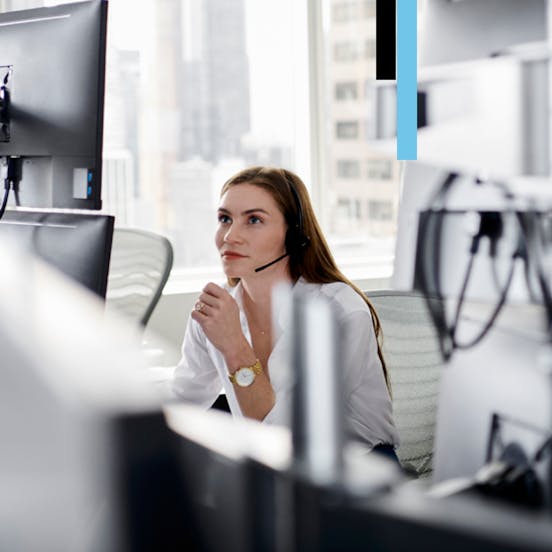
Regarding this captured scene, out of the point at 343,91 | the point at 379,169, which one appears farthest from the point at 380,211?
the point at 343,91

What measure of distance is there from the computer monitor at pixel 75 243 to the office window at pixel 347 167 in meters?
2.96

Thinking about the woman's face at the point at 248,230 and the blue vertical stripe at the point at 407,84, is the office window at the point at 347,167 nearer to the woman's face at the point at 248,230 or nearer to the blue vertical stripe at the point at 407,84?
the woman's face at the point at 248,230

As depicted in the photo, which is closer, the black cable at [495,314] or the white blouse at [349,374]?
the black cable at [495,314]

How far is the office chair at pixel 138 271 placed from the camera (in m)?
2.80

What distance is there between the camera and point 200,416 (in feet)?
1.72

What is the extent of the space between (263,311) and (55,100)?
0.98 m

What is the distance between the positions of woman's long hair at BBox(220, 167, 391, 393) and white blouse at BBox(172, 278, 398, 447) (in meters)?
0.03

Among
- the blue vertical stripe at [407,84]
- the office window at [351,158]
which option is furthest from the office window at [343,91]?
the blue vertical stripe at [407,84]

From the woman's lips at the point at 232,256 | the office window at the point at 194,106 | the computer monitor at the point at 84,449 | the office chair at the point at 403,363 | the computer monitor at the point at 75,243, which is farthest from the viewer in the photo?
the office window at the point at 194,106

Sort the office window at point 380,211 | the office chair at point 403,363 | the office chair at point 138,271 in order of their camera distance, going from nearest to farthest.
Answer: the office chair at point 403,363 → the office chair at point 138,271 → the office window at point 380,211

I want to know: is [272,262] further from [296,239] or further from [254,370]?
[254,370]

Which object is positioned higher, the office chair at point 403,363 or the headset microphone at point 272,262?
the headset microphone at point 272,262

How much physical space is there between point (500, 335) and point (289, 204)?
1461 millimetres

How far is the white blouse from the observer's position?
1830mm
